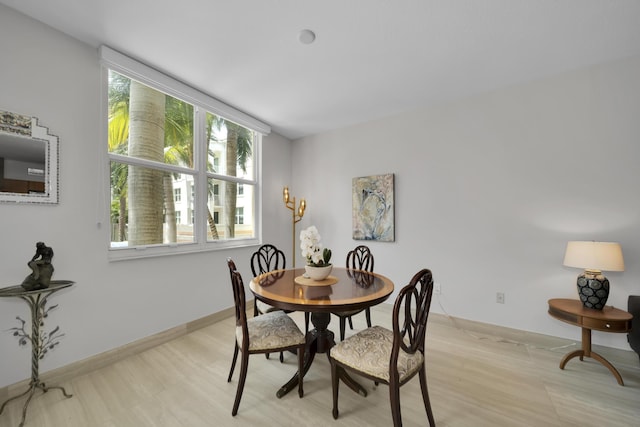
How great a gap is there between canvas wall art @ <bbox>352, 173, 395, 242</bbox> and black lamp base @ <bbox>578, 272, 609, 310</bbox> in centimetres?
178

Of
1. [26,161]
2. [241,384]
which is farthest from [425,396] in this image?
[26,161]

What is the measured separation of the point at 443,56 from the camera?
221 centimetres

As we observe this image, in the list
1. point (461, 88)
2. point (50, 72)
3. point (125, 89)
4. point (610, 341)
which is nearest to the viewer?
point (50, 72)

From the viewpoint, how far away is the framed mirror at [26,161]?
1.72m

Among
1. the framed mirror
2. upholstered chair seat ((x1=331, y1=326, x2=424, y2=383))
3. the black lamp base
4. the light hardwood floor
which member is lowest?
the light hardwood floor

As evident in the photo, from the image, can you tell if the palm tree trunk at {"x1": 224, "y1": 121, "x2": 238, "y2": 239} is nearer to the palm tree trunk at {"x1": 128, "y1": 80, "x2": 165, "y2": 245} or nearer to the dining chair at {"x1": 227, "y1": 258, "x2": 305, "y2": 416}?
the palm tree trunk at {"x1": 128, "y1": 80, "x2": 165, "y2": 245}

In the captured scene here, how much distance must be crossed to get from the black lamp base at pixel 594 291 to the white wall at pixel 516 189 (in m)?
0.40

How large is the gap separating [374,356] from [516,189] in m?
2.37

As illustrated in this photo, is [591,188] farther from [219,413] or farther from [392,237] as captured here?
[219,413]

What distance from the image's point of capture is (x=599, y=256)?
1.96 metres

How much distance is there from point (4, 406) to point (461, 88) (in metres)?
4.53

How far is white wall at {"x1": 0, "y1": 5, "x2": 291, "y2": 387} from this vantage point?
174 cm

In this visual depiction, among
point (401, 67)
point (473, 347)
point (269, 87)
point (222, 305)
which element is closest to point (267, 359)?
point (222, 305)

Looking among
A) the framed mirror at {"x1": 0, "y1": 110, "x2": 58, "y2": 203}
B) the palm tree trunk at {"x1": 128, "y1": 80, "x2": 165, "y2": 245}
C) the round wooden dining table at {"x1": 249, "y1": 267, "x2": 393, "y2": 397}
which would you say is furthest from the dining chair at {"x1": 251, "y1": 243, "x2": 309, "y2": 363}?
the framed mirror at {"x1": 0, "y1": 110, "x2": 58, "y2": 203}
